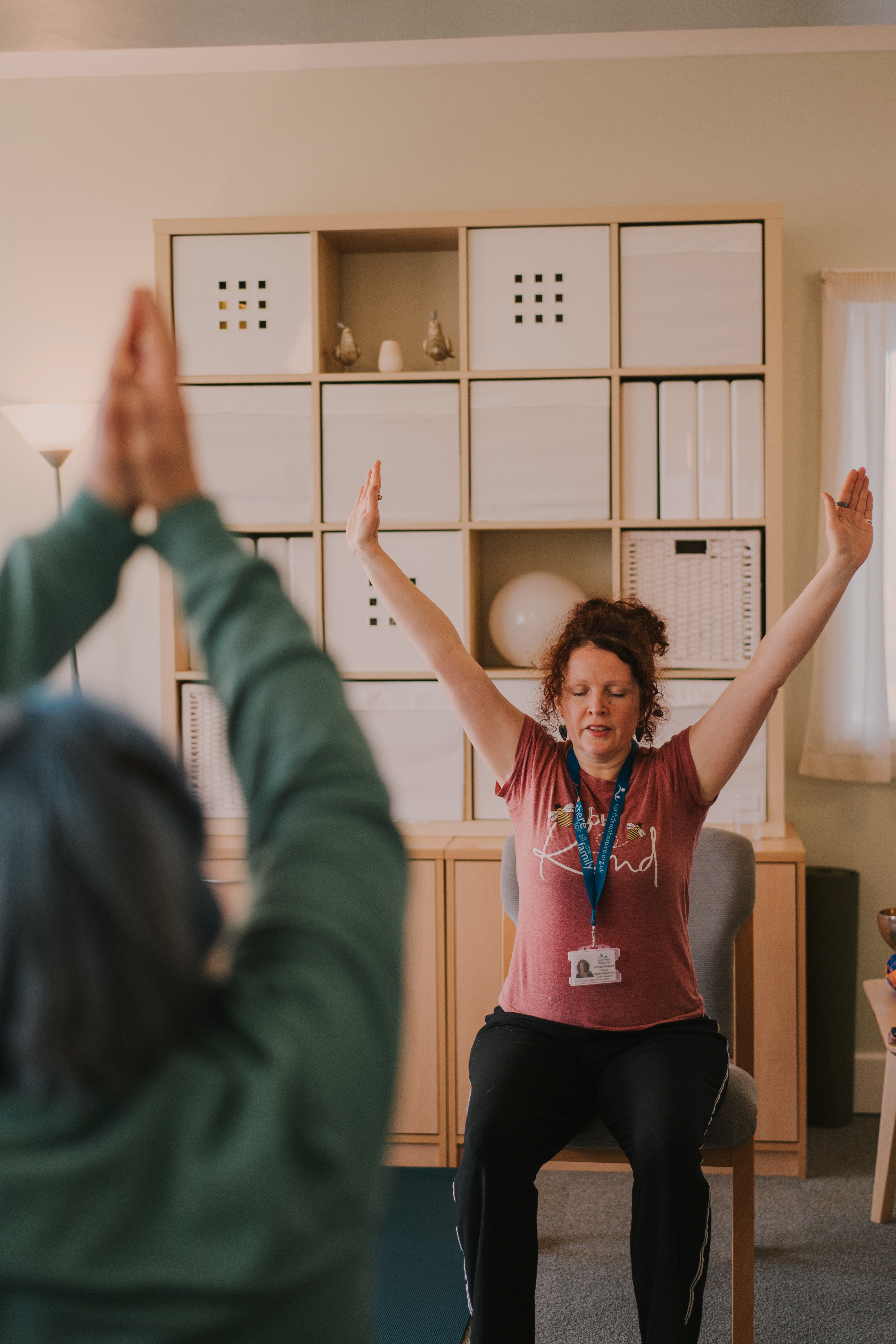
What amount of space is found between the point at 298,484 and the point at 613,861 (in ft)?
5.20

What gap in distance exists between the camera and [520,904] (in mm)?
2033

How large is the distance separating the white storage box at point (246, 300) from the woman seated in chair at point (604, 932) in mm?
1300

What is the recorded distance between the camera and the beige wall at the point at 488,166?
3.20 meters

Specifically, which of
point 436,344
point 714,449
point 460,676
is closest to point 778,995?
point 460,676

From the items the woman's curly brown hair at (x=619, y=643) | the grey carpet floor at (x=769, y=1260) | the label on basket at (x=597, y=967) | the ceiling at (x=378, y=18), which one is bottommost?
the grey carpet floor at (x=769, y=1260)

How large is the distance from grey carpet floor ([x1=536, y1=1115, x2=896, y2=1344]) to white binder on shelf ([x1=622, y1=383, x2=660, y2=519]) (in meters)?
1.73

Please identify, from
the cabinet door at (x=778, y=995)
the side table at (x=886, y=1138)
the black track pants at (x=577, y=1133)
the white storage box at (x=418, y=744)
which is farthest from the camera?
the white storage box at (x=418, y=744)

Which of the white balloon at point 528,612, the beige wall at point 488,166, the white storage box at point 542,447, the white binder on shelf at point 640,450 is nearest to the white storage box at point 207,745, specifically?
the beige wall at point 488,166

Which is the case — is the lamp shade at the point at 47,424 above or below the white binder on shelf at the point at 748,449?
above

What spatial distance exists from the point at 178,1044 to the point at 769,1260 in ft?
7.59

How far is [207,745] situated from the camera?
3119 mm

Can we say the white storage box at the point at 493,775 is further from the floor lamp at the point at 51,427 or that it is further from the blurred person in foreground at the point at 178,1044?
the blurred person in foreground at the point at 178,1044

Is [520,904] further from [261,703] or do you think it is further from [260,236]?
[260,236]

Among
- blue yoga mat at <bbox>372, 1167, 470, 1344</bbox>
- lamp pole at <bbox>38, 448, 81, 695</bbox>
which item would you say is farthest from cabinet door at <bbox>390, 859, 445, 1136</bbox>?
lamp pole at <bbox>38, 448, 81, 695</bbox>
